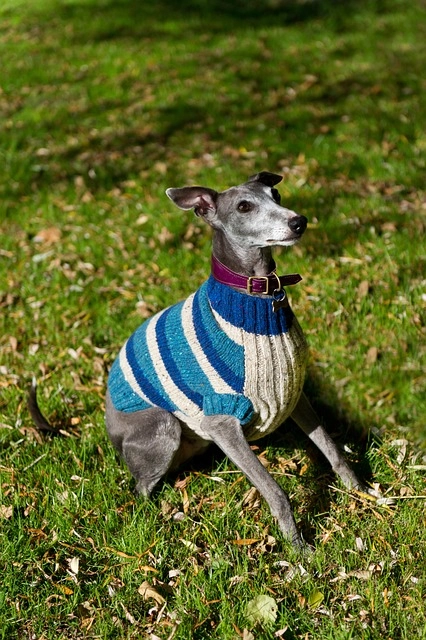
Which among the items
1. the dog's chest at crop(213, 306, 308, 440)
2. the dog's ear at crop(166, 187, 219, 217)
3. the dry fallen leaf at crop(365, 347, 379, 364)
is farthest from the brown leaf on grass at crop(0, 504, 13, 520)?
the dry fallen leaf at crop(365, 347, 379, 364)

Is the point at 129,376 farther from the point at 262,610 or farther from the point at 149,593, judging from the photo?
the point at 262,610

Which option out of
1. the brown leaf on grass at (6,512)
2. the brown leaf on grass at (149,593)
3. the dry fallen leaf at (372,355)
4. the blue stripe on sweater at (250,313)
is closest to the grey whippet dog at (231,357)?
the blue stripe on sweater at (250,313)

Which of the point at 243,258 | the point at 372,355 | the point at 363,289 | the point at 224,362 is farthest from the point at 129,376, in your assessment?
the point at 363,289

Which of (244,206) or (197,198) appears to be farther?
(197,198)

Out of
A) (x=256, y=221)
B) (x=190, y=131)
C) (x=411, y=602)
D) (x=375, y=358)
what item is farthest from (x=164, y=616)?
(x=190, y=131)

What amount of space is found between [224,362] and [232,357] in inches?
1.9

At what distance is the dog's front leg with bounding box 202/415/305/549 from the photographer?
11.0 ft

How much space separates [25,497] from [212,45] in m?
9.67

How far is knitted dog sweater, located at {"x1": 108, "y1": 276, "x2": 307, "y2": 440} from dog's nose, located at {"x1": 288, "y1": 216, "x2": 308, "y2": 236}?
1.25ft

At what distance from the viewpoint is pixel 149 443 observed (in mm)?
3666

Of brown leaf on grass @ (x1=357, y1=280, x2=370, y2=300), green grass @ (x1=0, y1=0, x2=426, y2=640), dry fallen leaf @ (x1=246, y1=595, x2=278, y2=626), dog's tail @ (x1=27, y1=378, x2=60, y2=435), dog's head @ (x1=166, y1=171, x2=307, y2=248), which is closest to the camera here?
dry fallen leaf @ (x1=246, y1=595, x2=278, y2=626)

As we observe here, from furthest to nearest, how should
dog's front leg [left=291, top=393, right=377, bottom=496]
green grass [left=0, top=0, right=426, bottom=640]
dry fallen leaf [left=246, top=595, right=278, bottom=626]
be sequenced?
dog's front leg [left=291, top=393, right=377, bottom=496], green grass [left=0, top=0, right=426, bottom=640], dry fallen leaf [left=246, top=595, right=278, bottom=626]

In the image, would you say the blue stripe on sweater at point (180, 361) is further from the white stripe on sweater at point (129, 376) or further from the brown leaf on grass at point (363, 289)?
the brown leaf on grass at point (363, 289)

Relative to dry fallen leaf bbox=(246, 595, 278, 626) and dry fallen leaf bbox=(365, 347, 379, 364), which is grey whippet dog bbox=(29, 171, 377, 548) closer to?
dry fallen leaf bbox=(246, 595, 278, 626)
